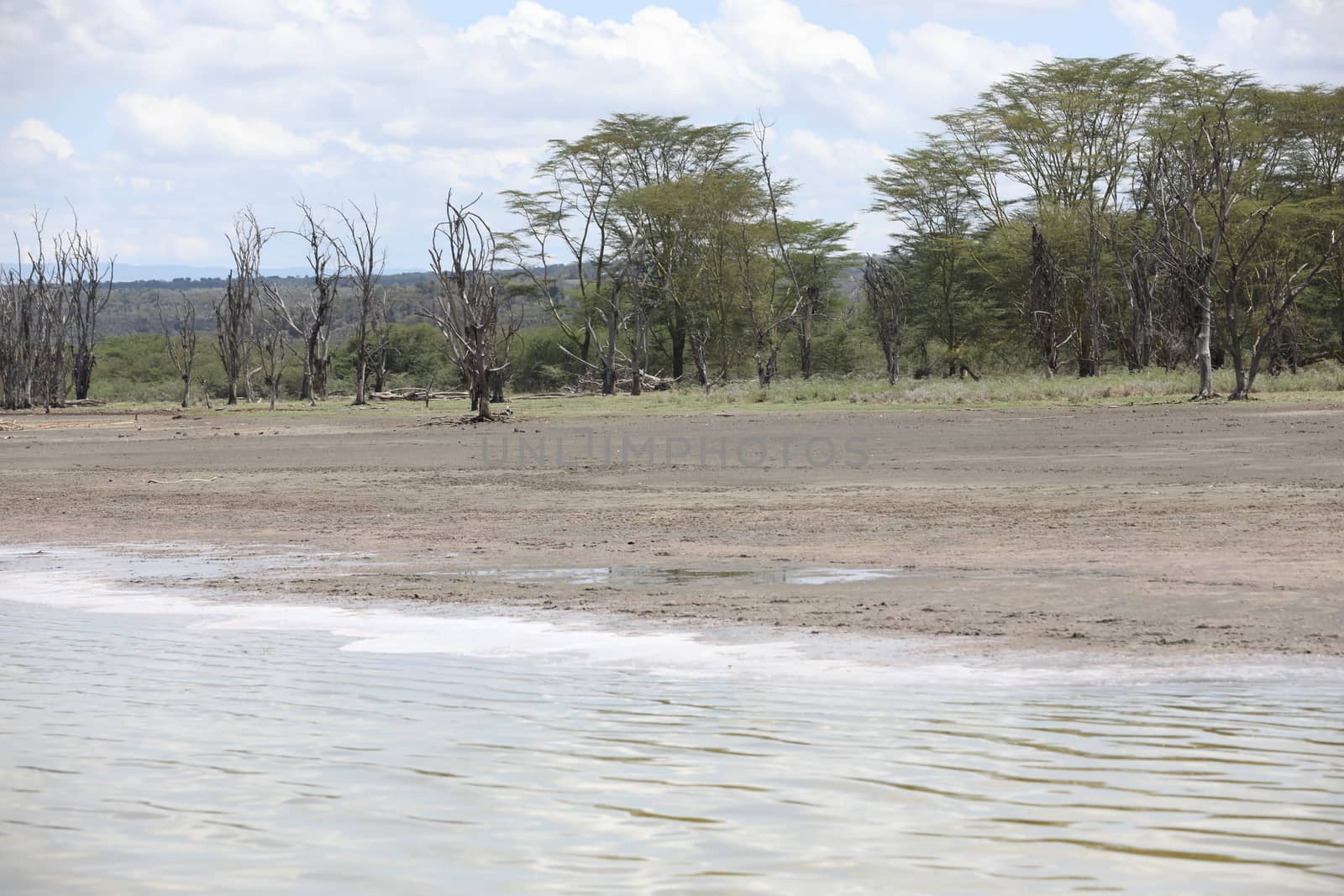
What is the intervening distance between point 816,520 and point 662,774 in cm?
852

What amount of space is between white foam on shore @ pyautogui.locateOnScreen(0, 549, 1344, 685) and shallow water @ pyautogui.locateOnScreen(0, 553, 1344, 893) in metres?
0.05

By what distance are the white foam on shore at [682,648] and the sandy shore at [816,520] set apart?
38cm

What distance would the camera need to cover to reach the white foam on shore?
6090 mm

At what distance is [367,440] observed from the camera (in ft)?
89.9

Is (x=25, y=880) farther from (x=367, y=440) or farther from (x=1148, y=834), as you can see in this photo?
(x=367, y=440)

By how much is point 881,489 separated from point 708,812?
11.5 m

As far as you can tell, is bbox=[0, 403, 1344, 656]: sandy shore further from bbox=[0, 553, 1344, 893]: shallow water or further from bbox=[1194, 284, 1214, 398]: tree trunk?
bbox=[1194, 284, 1214, 398]: tree trunk

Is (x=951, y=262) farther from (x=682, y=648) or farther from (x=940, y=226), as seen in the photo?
(x=682, y=648)

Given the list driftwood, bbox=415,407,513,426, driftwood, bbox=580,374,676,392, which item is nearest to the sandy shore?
driftwood, bbox=415,407,513,426

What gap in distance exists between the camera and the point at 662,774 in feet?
14.7

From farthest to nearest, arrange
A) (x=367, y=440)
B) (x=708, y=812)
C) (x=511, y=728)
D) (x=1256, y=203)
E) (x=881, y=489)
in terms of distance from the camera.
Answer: (x=1256, y=203), (x=367, y=440), (x=881, y=489), (x=511, y=728), (x=708, y=812)

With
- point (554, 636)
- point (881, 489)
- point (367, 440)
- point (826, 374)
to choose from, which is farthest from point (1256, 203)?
point (554, 636)

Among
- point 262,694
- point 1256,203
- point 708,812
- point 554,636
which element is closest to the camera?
point 708,812

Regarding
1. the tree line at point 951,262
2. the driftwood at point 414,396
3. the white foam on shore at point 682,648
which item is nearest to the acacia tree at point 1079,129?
the tree line at point 951,262
